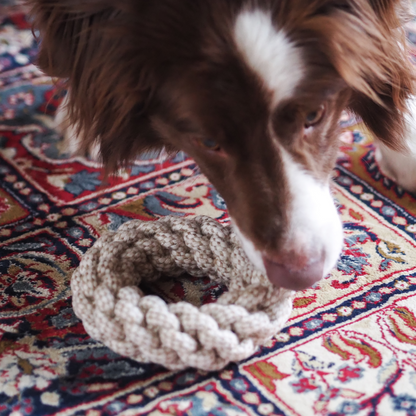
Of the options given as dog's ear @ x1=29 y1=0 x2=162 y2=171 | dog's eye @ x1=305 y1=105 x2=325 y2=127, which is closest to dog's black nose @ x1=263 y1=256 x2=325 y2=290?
dog's eye @ x1=305 y1=105 x2=325 y2=127

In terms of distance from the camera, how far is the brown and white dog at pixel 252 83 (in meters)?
1.08

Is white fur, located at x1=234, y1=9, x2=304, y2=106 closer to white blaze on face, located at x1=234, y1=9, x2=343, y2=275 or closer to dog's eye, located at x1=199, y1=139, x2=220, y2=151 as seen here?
white blaze on face, located at x1=234, y1=9, x2=343, y2=275

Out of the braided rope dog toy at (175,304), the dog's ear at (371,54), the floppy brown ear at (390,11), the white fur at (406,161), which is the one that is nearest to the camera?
the braided rope dog toy at (175,304)

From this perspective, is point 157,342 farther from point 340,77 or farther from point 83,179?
point 83,179

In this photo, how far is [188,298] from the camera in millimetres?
1298

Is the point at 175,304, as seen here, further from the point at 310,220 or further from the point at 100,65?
the point at 100,65

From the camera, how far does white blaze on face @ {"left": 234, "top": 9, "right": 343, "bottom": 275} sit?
107cm

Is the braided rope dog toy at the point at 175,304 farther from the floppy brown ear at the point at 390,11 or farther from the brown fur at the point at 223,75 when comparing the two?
the floppy brown ear at the point at 390,11

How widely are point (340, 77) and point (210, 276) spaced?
55cm

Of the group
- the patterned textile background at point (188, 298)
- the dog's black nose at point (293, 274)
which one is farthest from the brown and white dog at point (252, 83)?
the patterned textile background at point (188, 298)

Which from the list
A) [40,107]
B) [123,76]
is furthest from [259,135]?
[40,107]

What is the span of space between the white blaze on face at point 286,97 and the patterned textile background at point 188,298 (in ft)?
0.66

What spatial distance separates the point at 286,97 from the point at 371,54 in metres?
0.30

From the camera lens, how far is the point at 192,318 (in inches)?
40.3
